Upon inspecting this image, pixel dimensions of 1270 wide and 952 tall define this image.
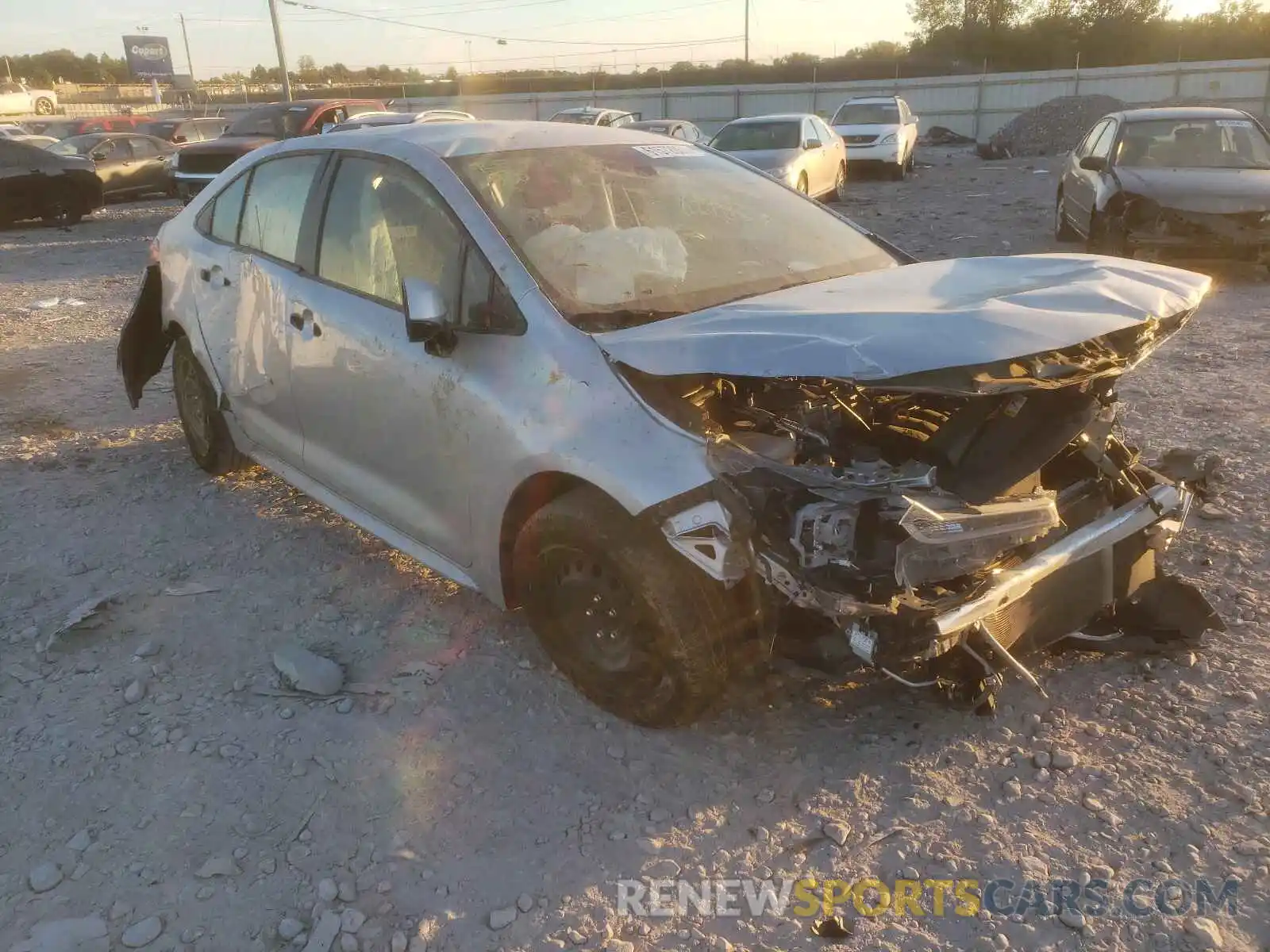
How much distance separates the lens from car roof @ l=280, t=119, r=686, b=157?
3.45m

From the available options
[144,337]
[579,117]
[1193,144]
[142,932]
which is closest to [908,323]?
[142,932]

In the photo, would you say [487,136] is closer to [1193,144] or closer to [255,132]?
[1193,144]

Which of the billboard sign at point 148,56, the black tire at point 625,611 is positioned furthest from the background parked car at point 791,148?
the billboard sign at point 148,56

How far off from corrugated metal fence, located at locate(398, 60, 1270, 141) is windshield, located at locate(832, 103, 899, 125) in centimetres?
1090

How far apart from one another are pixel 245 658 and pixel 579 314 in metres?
1.73

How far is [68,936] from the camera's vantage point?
224 centimetres

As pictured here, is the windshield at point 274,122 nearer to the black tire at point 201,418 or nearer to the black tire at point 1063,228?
the black tire at point 1063,228

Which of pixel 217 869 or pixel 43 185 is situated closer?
pixel 217 869

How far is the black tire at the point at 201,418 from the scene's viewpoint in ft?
15.4

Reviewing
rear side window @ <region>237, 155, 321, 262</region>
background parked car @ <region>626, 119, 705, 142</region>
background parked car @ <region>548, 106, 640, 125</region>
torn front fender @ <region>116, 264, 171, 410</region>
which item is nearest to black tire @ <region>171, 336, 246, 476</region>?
torn front fender @ <region>116, 264, 171, 410</region>

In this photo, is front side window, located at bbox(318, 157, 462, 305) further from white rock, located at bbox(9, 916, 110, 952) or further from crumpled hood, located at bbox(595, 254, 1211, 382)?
white rock, located at bbox(9, 916, 110, 952)

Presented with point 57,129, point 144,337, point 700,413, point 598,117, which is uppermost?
point 57,129

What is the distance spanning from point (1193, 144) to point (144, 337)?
9732mm

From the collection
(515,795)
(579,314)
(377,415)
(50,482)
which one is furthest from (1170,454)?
(50,482)
